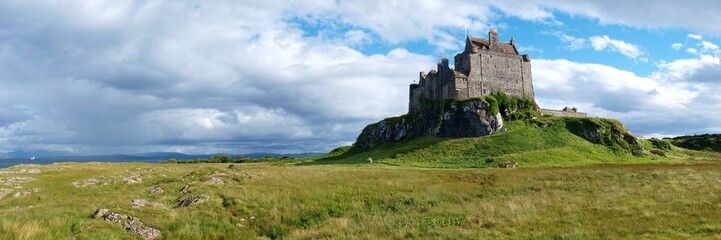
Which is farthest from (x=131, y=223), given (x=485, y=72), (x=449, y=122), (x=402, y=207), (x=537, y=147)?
(x=485, y=72)

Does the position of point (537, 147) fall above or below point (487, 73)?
below

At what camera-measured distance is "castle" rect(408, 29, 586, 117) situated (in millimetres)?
89188

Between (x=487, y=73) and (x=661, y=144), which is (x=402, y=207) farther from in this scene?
(x=661, y=144)

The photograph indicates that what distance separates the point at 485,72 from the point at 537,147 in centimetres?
2750

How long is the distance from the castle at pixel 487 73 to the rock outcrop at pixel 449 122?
16.1ft

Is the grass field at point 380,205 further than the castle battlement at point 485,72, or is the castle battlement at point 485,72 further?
the castle battlement at point 485,72

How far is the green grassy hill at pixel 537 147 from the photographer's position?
61031mm

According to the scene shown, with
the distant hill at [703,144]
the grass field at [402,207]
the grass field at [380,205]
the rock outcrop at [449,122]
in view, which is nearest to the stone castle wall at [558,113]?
the rock outcrop at [449,122]

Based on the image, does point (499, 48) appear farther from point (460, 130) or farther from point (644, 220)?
point (644, 220)

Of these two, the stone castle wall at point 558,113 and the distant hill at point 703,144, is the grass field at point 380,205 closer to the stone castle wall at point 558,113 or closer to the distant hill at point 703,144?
the stone castle wall at point 558,113

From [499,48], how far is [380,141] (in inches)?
1319

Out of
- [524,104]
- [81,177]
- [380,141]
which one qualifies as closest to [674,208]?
[81,177]

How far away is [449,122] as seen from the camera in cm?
8369

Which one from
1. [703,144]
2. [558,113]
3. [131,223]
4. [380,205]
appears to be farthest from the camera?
[703,144]
